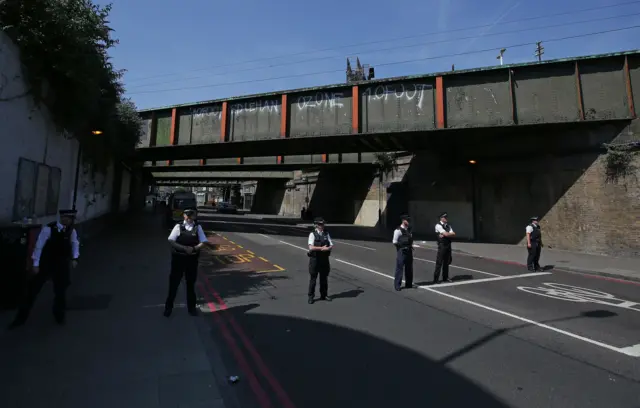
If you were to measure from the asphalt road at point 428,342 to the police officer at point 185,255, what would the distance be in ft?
2.27

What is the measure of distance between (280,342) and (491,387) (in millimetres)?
2672

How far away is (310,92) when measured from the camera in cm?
1916

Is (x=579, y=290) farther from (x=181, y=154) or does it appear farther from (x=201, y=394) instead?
(x=181, y=154)

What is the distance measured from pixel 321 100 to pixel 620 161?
13.3 meters

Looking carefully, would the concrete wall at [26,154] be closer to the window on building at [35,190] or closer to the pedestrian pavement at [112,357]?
the window on building at [35,190]

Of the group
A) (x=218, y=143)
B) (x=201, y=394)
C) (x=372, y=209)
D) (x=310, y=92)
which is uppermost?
(x=310, y=92)

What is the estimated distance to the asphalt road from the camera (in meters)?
3.66

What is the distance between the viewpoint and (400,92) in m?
17.5

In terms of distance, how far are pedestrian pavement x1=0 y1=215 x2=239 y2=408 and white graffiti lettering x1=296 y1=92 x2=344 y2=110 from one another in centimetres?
1388

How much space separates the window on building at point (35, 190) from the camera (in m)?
8.40

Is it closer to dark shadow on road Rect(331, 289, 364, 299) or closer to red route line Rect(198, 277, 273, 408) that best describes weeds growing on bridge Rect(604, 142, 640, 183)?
dark shadow on road Rect(331, 289, 364, 299)

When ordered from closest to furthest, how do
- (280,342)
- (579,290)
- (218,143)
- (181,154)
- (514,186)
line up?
1. (280,342)
2. (579,290)
3. (514,186)
4. (218,143)
5. (181,154)

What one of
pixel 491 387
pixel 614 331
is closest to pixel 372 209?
pixel 614 331

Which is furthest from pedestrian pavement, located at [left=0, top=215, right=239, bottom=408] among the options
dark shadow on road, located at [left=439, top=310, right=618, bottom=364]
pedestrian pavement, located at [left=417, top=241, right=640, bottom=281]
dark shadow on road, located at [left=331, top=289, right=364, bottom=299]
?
pedestrian pavement, located at [left=417, top=241, right=640, bottom=281]
